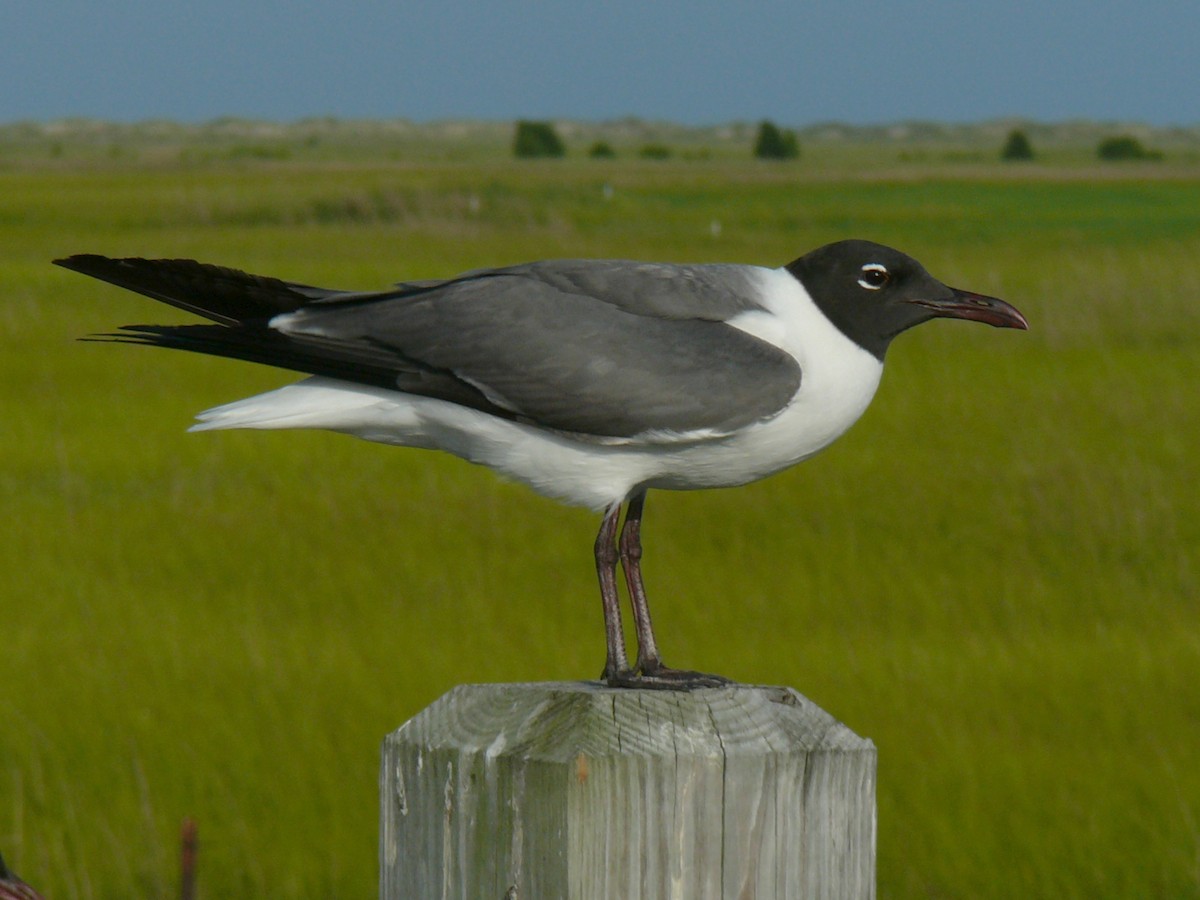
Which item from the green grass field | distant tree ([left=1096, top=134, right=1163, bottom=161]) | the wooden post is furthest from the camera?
distant tree ([left=1096, top=134, right=1163, bottom=161])

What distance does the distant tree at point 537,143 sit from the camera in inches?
4215

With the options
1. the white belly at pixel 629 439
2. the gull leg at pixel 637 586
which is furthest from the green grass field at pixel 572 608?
the white belly at pixel 629 439

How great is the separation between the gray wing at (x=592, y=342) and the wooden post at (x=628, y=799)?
1.00m

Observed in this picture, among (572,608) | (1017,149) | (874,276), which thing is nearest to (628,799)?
(874,276)

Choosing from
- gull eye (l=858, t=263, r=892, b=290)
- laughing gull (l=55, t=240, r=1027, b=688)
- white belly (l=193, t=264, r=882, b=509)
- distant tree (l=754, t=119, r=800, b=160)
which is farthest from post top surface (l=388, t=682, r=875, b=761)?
distant tree (l=754, t=119, r=800, b=160)

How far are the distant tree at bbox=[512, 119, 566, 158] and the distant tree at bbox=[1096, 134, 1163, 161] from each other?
112ft

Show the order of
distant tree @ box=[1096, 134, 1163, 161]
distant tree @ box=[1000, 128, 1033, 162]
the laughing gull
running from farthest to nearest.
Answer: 1. distant tree @ box=[1000, 128, 1033, 162]
2. distant tree @ box=[1096, 134, 1163, 161]
3. the laughing gull

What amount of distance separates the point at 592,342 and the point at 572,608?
471cm

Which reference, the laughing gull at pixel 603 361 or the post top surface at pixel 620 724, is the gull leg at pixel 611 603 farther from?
the post top surface at pixel 620 724

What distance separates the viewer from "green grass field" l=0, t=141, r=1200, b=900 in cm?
578

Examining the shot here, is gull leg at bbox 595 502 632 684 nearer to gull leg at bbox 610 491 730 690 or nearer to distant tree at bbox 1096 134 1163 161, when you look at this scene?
gull leg at bbox 610 491 730 690

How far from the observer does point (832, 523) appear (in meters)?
10.3

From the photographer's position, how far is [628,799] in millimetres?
2494

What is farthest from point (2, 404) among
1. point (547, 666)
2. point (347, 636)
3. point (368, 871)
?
point (368, 871)
